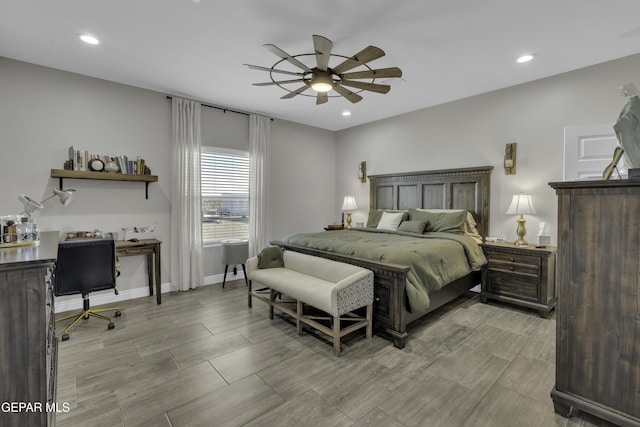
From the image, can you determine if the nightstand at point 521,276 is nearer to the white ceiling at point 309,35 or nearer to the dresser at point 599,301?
the dresser at point 599,301

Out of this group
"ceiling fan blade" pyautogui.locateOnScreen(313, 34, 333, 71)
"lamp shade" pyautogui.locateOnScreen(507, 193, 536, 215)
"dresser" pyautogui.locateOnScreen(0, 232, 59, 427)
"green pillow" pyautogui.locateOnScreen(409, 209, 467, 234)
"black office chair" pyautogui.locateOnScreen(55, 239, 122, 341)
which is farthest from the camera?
"green pillow" pyautogui.locateOnScreen(409, 209, 467, 234)

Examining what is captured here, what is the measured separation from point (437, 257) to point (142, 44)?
3620 mm

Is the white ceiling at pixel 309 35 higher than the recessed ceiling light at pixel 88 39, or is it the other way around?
the white ceiling at pixel 309 35

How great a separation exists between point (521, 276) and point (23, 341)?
4193mm

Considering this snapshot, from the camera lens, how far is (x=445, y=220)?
4168mm

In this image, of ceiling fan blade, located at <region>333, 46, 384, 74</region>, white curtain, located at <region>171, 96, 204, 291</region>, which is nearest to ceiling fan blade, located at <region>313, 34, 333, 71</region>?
ceiling fan blade, located at <region>333, 46, 384, 74</region>

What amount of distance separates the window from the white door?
14.6ft

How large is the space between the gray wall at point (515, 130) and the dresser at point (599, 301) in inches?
92.0

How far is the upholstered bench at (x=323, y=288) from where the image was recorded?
2.47 m

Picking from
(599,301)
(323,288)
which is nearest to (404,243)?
(323,288)

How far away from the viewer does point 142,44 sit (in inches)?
112

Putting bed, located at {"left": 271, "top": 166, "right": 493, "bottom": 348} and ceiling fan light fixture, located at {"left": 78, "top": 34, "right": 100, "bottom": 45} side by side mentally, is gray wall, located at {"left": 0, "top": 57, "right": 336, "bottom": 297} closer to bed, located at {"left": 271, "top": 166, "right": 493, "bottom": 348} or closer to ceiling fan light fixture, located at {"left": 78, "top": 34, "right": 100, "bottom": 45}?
ceiling fan light fixture, located at {"left": 78, "top": 34, "right": 100, "bottom": 45}

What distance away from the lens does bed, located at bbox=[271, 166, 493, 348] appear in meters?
2.63

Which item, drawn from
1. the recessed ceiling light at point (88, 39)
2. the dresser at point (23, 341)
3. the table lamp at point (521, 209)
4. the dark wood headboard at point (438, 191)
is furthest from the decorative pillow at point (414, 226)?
the recessed ceiling light at point (88, 39)
